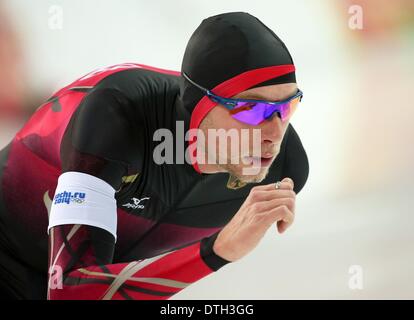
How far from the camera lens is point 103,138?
2318mm

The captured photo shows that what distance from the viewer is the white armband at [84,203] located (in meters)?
2.21

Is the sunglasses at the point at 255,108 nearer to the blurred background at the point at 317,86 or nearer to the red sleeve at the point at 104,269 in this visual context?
the red sleeve at the point at 104,269

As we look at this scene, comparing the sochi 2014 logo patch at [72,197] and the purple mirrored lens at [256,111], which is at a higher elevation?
the purple mirrored lens at [256,111]

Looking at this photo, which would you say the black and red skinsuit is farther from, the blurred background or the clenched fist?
the blurred background

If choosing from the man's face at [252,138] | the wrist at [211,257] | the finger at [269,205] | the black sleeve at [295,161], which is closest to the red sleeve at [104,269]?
the wrist at [211,257]

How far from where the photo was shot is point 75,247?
7.13 feet

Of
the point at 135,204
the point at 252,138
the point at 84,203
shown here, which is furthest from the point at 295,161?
the point at 84,203

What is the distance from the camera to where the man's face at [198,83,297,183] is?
234 centimetres

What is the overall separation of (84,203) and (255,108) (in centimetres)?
57

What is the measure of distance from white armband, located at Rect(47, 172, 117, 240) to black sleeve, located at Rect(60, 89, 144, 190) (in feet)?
0.10

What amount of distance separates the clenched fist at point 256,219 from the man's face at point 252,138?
0.80 feet

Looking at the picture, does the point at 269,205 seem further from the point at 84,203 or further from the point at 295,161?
the point at 295,161

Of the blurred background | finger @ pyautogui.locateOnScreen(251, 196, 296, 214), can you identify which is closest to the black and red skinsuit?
finger @ pyautogui.locateOnScreen(251, 196, 296, 214)
